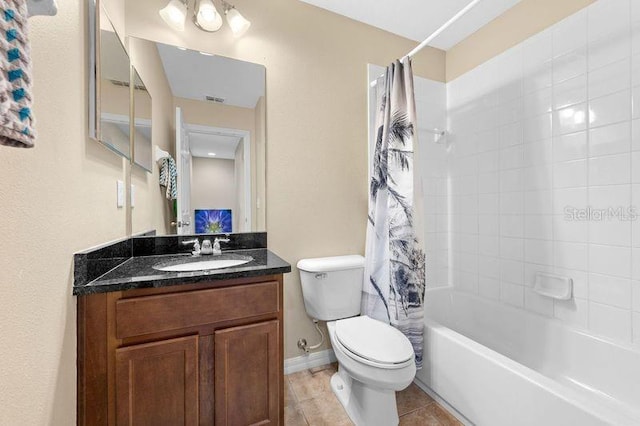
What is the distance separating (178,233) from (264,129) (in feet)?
2.73

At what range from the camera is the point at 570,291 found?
1.61 metres

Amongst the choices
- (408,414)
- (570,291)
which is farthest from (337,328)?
(570,291)

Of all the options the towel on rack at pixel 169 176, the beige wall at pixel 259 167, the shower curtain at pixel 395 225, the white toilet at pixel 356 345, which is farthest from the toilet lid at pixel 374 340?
the towel on rack at pixel 169 176

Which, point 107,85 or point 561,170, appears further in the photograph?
point 561,170

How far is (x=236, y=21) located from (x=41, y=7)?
1.41 m

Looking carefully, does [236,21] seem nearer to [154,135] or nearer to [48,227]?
[154,135]

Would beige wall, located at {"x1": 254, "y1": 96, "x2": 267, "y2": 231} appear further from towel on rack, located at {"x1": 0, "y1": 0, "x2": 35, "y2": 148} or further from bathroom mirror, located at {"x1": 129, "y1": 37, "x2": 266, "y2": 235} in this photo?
towel on rack, located at {"x1": 0, "y1": 0, "x2": 35, "y2": 148}

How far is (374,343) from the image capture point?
1390mm

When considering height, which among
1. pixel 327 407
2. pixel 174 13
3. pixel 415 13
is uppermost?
pixel 415 13

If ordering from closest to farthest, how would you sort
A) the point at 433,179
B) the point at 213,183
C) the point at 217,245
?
the point at 217,245 < the point at 213,183 < the point at 433,179

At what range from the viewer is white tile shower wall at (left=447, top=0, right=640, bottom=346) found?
4.64 feet

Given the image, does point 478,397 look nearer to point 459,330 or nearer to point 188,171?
point 459,330

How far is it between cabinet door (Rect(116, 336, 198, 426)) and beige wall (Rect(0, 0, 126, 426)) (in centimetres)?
15

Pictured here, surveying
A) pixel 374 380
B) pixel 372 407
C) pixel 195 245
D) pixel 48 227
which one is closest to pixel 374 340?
pixel 374 380
